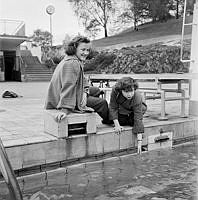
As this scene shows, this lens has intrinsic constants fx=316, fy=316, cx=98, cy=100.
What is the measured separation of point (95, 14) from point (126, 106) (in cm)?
2601

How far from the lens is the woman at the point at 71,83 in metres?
3.56

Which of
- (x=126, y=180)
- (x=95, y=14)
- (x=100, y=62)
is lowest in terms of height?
(x=126, y=180)

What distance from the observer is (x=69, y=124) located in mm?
3615

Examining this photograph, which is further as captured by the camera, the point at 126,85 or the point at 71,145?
the point at 126,85

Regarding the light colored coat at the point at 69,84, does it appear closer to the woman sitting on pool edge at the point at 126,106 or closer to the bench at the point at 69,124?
the bench at the point at 69,124

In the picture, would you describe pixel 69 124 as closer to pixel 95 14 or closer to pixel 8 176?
pixel 8 176

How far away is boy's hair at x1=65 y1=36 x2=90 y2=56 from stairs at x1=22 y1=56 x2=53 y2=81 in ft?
54.1

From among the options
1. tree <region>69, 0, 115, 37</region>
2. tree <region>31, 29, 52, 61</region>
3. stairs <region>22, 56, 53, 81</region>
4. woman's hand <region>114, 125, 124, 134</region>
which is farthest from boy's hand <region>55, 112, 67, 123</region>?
tree <region>31, 29, 52, 61</region>

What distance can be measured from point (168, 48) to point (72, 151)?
17588mm

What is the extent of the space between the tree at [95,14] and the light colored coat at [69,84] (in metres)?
21.2

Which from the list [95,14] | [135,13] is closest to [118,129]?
[95,14]

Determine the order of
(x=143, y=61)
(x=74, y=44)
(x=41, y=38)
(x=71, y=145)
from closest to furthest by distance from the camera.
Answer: (x=71, y=145)
(x=74, y=44)
(x=143, y=61)
(x=41, y=38)

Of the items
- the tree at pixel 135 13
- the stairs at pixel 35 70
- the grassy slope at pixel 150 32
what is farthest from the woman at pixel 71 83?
the grassy slope at pixel 150 32

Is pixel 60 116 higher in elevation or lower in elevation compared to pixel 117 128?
higher
